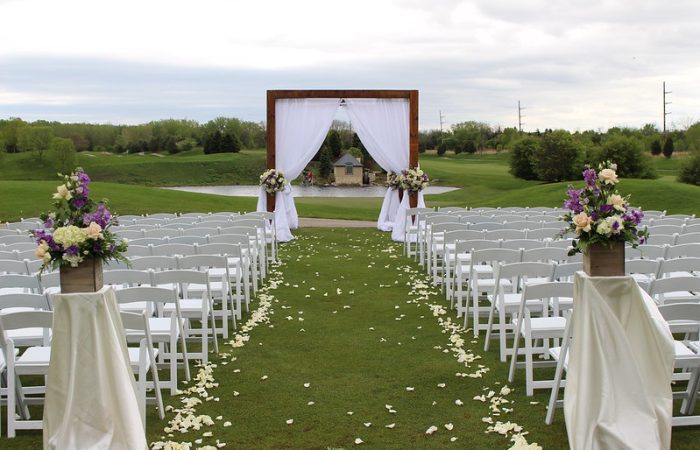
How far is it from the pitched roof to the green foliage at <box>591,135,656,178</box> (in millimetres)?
18198

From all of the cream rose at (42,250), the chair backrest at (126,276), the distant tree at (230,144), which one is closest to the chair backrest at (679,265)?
the chair backrest at (126,276)

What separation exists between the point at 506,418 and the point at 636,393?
1.06 m

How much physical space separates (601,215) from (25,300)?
165 inches

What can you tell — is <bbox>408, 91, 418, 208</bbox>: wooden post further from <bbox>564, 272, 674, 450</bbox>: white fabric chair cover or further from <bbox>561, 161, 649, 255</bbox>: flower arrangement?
<bbox>564, 272, 674, 450</bbox>: white fabric chair cover

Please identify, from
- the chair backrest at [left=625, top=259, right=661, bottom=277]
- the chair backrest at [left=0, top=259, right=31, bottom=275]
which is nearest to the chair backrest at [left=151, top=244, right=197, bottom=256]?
the chair backrest at [left=0, top=259, right=31, bottom=275]

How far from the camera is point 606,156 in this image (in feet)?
122

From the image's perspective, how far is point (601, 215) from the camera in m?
4.88

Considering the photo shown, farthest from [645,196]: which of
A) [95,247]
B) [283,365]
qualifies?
[95,247]

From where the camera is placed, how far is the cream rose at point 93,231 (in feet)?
15.7

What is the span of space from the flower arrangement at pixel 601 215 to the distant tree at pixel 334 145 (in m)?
47.5

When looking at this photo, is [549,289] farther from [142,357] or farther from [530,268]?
[142,357]

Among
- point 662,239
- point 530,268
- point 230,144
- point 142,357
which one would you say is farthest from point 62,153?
point 142,357

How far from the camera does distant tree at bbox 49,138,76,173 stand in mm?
58000

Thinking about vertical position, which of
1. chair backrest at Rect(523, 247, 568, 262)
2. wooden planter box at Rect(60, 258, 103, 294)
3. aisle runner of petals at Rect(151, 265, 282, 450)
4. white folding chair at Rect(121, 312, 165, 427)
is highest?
wooden planter box at Rect(60, 258, 103, 294)
